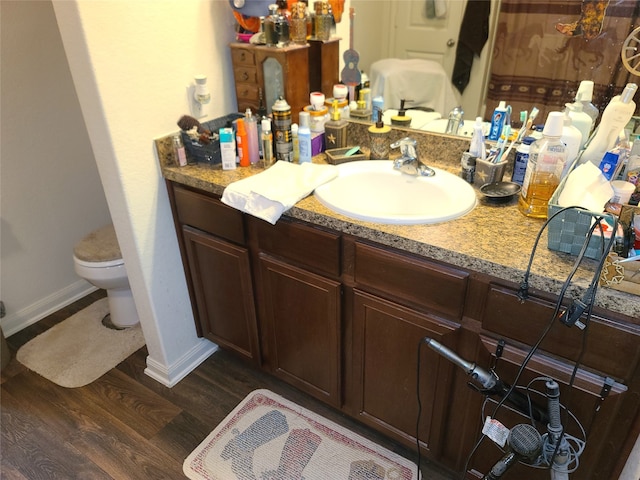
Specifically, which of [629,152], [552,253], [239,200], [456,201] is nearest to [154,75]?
[239,200]

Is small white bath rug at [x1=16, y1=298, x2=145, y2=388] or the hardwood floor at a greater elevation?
small white bath rug at [x1=16, y1=298, x2=145, y2=388]

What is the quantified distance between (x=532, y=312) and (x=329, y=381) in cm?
77

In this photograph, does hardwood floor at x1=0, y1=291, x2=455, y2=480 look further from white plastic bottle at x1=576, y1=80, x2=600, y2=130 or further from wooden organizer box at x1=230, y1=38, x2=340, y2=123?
white plastic bottle at x1=576, y1=80, x2=600, y2=130

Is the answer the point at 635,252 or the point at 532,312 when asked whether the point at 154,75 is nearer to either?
the point at 532,312

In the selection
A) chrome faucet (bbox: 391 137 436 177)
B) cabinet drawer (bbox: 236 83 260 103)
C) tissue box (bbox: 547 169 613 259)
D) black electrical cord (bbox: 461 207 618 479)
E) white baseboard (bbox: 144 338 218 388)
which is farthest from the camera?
white baseboard (bbox: 144 338 218 388)

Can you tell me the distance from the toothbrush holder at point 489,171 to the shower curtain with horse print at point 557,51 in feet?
0.69

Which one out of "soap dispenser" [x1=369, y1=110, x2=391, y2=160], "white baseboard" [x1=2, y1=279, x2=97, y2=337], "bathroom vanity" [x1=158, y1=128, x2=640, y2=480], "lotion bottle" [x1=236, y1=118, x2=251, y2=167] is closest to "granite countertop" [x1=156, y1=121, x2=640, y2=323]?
"bathroom vanity" [x1=158, y1=128, x2=640, y2=480]

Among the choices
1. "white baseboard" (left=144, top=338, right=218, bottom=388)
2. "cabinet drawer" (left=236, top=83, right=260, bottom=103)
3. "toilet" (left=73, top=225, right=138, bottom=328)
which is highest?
"cabinet drawer" (left=236, top=83, right=260, bottom=103)

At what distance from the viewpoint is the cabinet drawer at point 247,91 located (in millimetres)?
1687

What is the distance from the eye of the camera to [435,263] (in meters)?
1.15

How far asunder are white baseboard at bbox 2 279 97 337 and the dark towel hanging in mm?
2106

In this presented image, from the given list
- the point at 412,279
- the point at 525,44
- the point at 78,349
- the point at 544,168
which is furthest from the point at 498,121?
the point at 78,349

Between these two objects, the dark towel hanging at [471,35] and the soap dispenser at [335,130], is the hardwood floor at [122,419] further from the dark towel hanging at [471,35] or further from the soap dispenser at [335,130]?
the dark towel hanging at [471,35]

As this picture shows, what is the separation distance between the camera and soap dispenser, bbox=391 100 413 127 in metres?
1.63
